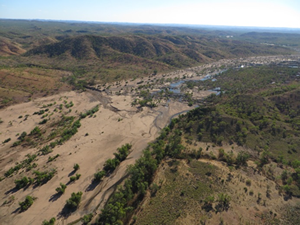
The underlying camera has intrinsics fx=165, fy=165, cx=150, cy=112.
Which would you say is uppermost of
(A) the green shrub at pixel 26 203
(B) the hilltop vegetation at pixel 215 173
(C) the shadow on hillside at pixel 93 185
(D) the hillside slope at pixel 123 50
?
(D) the hillside slope at pixel 123 50

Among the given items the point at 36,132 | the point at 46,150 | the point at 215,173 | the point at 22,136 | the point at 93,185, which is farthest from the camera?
the point at 36,132

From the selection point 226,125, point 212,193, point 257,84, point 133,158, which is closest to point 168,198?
point 212,193

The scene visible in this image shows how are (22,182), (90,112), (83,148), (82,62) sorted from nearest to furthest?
(22,182) → (83,148) → (90,112) → (82,62)

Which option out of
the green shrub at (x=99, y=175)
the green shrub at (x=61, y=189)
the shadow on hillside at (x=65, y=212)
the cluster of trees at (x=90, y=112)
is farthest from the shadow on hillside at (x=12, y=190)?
the cluster of trees at (x=90, y=112)

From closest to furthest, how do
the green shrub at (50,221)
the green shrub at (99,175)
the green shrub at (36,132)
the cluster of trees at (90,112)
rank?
the green shrub at (50,221) < the green shrub at (99,175) < the green shrub at (36,132) < the cluster of trees at (90,112)

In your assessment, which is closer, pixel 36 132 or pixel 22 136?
pixel 22 136

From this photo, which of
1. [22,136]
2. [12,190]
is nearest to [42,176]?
[12,190]

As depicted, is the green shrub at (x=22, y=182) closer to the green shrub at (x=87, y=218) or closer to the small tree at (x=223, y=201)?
the green shrub at (x=87, y=218)

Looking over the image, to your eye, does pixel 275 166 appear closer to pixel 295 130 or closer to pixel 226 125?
pixel 226 125

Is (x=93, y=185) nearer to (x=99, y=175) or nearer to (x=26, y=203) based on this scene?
(x=99, y=175)
